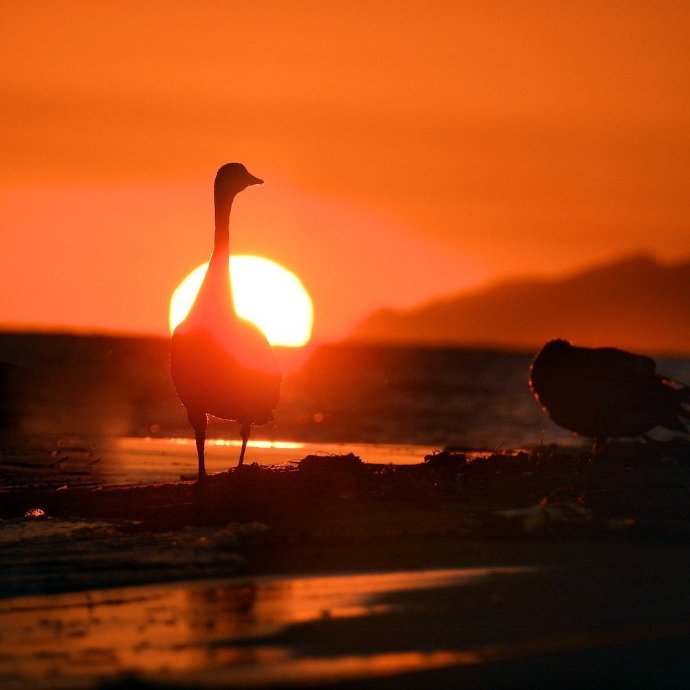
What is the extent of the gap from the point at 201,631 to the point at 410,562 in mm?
2667

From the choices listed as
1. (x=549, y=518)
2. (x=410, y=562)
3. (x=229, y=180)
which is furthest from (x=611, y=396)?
(x=410, y=562)

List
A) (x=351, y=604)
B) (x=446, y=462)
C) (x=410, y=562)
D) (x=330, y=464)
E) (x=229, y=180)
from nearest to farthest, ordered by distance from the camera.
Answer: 1. (x=351, y=604)
2. (x=410, y=562)
3. (x=330, y=464)
4. (x=446, y=462)
5. (x=229, y=180)

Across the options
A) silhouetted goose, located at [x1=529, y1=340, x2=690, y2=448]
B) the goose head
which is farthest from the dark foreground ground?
the goose head

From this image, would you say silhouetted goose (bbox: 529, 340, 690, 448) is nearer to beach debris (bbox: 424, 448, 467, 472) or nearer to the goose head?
beach debris (bbox: 424, 448, 467, 472)

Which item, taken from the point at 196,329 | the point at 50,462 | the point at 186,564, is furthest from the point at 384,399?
the point at 186,564

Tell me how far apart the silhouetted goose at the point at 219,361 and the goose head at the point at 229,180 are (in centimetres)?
117

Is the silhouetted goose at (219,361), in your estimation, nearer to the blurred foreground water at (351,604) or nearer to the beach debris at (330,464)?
the beach debris at (330,464)

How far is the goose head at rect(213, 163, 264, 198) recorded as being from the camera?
15.5m

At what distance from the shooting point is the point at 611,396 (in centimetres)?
1745

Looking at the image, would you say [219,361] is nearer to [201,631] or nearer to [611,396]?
[611,396]

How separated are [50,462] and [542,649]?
1226 centimetres

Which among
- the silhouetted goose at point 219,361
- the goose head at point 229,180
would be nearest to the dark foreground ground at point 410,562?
the silhouetted goose at point 219,361

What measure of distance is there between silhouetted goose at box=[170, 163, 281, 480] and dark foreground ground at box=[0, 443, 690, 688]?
2.37 ft

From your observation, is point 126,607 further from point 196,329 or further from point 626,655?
point 196,329
